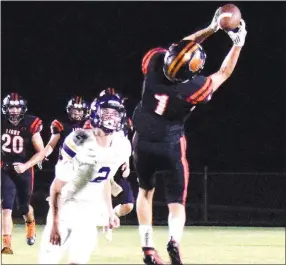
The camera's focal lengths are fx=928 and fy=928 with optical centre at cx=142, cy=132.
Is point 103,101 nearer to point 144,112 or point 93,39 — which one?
point 144,112

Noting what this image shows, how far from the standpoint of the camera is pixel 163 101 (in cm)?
738

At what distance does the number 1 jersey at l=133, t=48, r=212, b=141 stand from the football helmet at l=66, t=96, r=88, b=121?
9.67 feet

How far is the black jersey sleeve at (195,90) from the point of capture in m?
7.32

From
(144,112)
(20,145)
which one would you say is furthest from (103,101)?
(20,145)

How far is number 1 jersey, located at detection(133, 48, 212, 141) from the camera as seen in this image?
734 cm

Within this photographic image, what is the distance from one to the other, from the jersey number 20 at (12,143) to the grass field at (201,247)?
0.99m

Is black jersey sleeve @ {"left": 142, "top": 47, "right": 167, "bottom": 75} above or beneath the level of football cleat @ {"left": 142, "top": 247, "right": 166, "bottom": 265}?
above

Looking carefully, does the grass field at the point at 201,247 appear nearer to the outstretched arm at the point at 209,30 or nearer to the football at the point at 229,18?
the outstretched arm at the point at 209,30

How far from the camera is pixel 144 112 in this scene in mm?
7492

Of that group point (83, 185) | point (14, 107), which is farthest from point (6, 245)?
point (83, 185)

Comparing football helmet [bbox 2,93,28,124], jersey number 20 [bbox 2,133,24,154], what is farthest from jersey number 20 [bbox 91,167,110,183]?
jersey number 20 [bbox 2,133,24,154]

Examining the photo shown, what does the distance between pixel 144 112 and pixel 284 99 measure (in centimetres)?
2343

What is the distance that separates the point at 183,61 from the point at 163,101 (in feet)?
1.36

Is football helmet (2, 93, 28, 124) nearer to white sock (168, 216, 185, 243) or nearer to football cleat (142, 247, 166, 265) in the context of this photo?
football cleat (142, 247, 166, 265)
